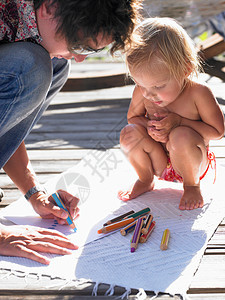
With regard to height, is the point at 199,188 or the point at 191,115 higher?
the point at 191,115

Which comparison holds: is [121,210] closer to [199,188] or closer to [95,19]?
[199,188]

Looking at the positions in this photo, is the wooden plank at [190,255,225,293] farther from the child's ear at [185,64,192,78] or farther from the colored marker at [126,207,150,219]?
the child's ear at [185,64,192,78]

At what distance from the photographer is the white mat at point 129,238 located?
1.25 m

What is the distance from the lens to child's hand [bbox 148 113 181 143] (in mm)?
1696

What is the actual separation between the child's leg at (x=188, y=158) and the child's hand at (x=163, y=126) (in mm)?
32

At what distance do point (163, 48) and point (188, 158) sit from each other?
407 mm

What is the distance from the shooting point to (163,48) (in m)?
1.60

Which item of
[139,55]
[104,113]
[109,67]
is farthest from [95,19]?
[109,67]

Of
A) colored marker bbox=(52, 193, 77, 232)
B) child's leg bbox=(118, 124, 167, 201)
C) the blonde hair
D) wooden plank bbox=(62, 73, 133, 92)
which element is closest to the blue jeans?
colored marker bbox=(52, 193, 77, 232)

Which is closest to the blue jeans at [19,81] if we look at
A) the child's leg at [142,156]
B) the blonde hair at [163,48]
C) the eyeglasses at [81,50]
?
the eyeglasses at [81,50]

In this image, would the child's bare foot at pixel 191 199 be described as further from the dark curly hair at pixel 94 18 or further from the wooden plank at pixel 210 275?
the dark curly hair at pixel 94 18

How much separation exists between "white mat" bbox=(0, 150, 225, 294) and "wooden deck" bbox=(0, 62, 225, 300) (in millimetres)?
35

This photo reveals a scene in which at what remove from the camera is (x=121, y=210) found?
5.50 feet

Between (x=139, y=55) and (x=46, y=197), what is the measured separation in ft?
1.98
